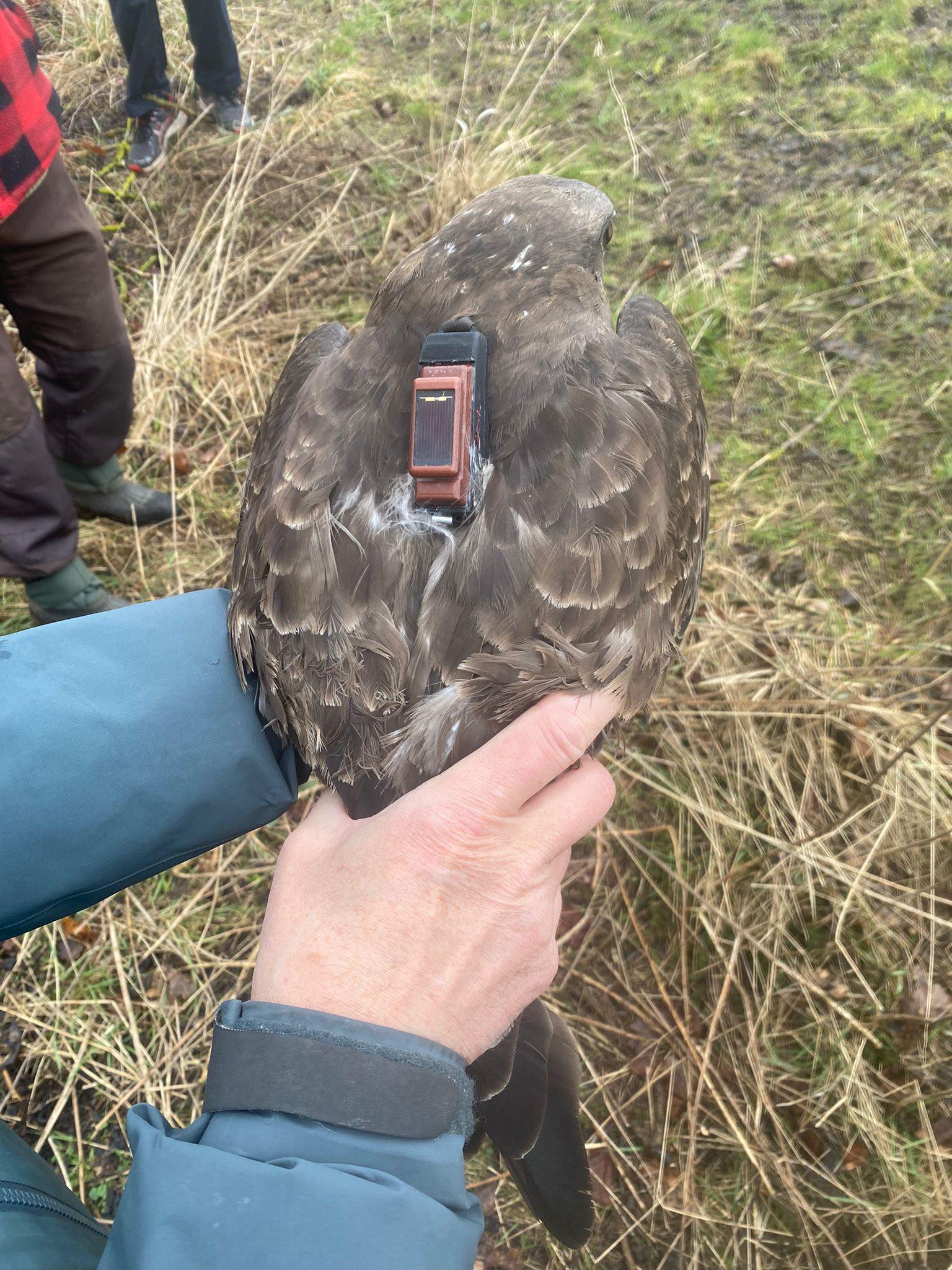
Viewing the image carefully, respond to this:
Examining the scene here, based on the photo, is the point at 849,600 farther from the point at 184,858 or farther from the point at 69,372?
the point at 69,372

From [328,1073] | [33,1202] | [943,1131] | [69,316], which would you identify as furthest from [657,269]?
[33,1202]

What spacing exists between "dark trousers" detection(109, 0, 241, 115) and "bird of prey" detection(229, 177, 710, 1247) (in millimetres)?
3887

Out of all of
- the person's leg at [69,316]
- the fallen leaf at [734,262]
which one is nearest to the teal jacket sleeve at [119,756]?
the person's leg at [69,316]

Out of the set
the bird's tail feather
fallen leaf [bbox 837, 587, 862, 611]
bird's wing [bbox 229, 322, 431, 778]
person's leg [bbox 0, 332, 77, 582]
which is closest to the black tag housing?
bird's wing [bbox 229, 322, 431, 778]

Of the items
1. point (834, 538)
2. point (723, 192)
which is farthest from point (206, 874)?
point (723, 192)

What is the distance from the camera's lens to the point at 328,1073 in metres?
1.10

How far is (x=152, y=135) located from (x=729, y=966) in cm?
549

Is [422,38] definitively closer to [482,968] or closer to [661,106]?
[661,106]

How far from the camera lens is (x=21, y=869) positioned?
61.1 inches

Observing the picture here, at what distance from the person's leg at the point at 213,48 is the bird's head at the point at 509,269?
3.46 meters

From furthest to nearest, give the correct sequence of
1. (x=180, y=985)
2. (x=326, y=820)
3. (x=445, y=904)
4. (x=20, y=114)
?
(x=180, y=985), (x=20, y=114), (x=326, y=820), (x=445, y=904)

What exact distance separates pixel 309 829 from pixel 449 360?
105 centimetres

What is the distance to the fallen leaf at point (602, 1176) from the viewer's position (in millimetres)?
2393

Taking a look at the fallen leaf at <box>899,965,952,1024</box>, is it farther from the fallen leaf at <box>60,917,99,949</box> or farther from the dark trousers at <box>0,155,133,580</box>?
the dark trousers at <box>0,155,133,580</box>
